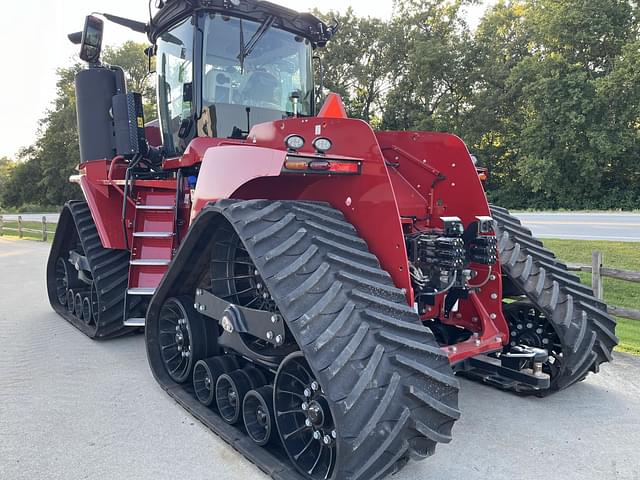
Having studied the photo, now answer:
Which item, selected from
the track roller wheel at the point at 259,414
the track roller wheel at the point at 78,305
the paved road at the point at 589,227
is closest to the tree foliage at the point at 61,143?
the paved road at the point at 589,227

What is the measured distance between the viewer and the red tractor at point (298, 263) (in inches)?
96.1

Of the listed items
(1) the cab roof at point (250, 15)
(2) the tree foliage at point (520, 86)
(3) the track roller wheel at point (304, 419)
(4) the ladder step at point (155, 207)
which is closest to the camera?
(3) the track roller wheel at point (304, 419)

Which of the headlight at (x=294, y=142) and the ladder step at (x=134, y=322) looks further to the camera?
the ladder step at (x=134, y=322)

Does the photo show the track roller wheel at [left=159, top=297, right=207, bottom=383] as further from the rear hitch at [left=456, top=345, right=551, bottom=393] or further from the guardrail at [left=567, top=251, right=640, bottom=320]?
the guardrail at [left=567, top=251, right=640, bottom=320]

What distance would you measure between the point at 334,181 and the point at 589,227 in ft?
36.6

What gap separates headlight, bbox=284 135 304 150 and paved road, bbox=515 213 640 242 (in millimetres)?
10386

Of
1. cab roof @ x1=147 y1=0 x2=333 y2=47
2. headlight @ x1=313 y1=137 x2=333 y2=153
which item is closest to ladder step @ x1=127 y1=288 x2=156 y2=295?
headlight @ x1=313 y1=137 x2=333 y2=153

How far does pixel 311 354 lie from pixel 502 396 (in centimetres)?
231

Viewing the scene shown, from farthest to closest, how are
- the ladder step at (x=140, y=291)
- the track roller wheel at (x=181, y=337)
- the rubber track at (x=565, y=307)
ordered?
the ladder step at (x=140, y=291) → the track roller wheel at (x=181, y=337) → the rubber track at (x=565, y=307)

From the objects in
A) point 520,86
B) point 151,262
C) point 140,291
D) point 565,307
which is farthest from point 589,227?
point 520,86

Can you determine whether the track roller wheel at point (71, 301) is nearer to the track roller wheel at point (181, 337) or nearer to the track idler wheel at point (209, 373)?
the track roller wheel at point (181, 337)

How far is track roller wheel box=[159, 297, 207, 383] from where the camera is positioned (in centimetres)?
377

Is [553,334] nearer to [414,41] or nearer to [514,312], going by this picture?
[514,312]

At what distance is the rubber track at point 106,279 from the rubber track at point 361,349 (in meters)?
3.30
